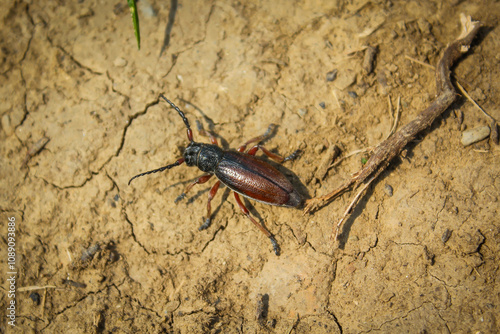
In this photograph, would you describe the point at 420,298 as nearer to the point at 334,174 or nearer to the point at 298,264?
the point at 298,264

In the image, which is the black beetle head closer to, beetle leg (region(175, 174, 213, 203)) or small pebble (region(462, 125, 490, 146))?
beetle leg (region(175, 174, 213, 203))

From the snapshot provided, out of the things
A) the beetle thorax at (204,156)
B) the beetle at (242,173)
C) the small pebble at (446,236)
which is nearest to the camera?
the small pebble at (446,236)

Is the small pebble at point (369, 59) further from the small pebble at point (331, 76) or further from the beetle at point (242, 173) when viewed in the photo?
the beetle at point (242, 173)

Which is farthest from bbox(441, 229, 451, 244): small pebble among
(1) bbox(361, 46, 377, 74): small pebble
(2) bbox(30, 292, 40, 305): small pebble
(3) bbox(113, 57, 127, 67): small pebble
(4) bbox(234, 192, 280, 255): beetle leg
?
(2) bbox(30, 292, 40, 305): small pebble

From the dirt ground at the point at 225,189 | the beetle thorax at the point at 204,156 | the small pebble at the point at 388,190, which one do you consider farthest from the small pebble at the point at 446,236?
the beetle thorax at the point at 204,156

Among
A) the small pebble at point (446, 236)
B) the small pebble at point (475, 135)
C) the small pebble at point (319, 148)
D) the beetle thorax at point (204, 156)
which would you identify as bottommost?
the small pebble at point (446, 236)

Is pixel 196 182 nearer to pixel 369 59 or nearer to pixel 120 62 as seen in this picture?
pixel 120 62

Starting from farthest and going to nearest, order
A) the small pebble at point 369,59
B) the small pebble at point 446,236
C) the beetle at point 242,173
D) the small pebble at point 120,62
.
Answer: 1. the small pebble at point 120,62
2. the small pebble at point 369,59
3. the beetle at point 242,173
4. the small pebble at point 446,236

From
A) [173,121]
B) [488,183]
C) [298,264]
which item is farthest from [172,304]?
[488,183]

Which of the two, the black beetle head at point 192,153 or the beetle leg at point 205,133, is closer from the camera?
the black beetle head at point 192,153

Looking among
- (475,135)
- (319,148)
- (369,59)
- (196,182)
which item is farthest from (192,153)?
(475,135)

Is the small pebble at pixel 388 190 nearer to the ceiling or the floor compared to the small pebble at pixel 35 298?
nearer to the floor
